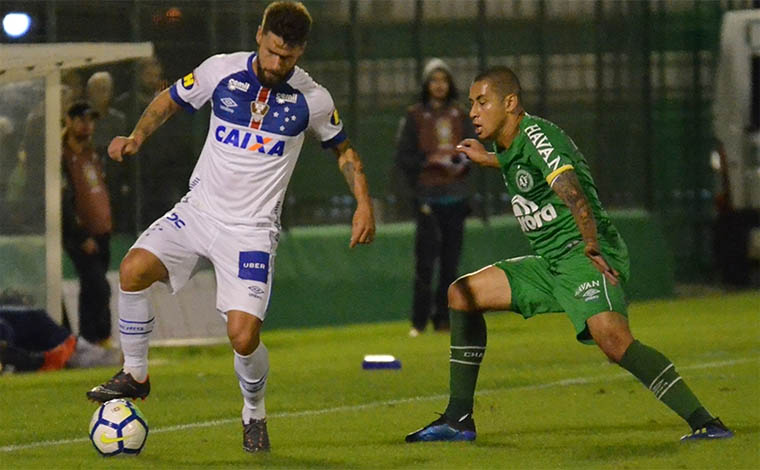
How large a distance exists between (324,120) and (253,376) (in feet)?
4.33

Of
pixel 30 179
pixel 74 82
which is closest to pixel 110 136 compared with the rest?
pixel 74 82

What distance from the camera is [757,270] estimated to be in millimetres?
20672

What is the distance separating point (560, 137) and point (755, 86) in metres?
11.7

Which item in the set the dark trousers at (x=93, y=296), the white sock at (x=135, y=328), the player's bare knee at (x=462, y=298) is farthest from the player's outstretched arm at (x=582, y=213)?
the dark trousers at (x=93, y=296)

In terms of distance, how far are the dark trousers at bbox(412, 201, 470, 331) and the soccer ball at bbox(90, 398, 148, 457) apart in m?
7.33

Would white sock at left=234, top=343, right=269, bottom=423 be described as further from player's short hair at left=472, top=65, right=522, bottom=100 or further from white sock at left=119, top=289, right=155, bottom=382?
player's short hair at left=472, top=65, right=522, bottom=100

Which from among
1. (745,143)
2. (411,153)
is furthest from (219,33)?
(745,143)

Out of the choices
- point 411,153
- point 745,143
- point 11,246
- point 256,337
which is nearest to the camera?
point 256,337

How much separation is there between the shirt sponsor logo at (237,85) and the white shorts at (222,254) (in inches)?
24.4

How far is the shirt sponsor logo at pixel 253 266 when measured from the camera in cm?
848

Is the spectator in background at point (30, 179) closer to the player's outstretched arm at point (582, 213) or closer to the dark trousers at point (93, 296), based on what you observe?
the dark trousers at point (93, 296)

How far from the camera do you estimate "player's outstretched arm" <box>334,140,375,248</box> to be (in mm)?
8570

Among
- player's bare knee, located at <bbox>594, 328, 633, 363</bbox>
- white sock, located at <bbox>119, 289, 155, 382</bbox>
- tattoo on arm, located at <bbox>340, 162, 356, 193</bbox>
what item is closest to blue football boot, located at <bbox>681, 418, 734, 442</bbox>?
player's bare knee, located at <bbox>594, 328, 633, 363</bbox>

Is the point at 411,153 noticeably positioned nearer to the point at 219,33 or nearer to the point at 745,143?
the point at 219,33
